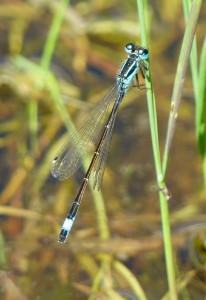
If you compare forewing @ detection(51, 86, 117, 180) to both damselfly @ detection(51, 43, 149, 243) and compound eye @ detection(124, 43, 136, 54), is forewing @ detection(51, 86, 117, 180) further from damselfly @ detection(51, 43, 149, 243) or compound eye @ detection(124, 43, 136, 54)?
compound eye @ detection(124, 43, 136, 54)

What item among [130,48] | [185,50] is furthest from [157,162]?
[130,48]

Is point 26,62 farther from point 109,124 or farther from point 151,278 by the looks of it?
point 151,278

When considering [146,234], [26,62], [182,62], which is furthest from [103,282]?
[26,62]

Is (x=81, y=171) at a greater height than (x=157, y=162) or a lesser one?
greater

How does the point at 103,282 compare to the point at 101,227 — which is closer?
the point at 103,282

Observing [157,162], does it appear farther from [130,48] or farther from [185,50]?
[130,48]
